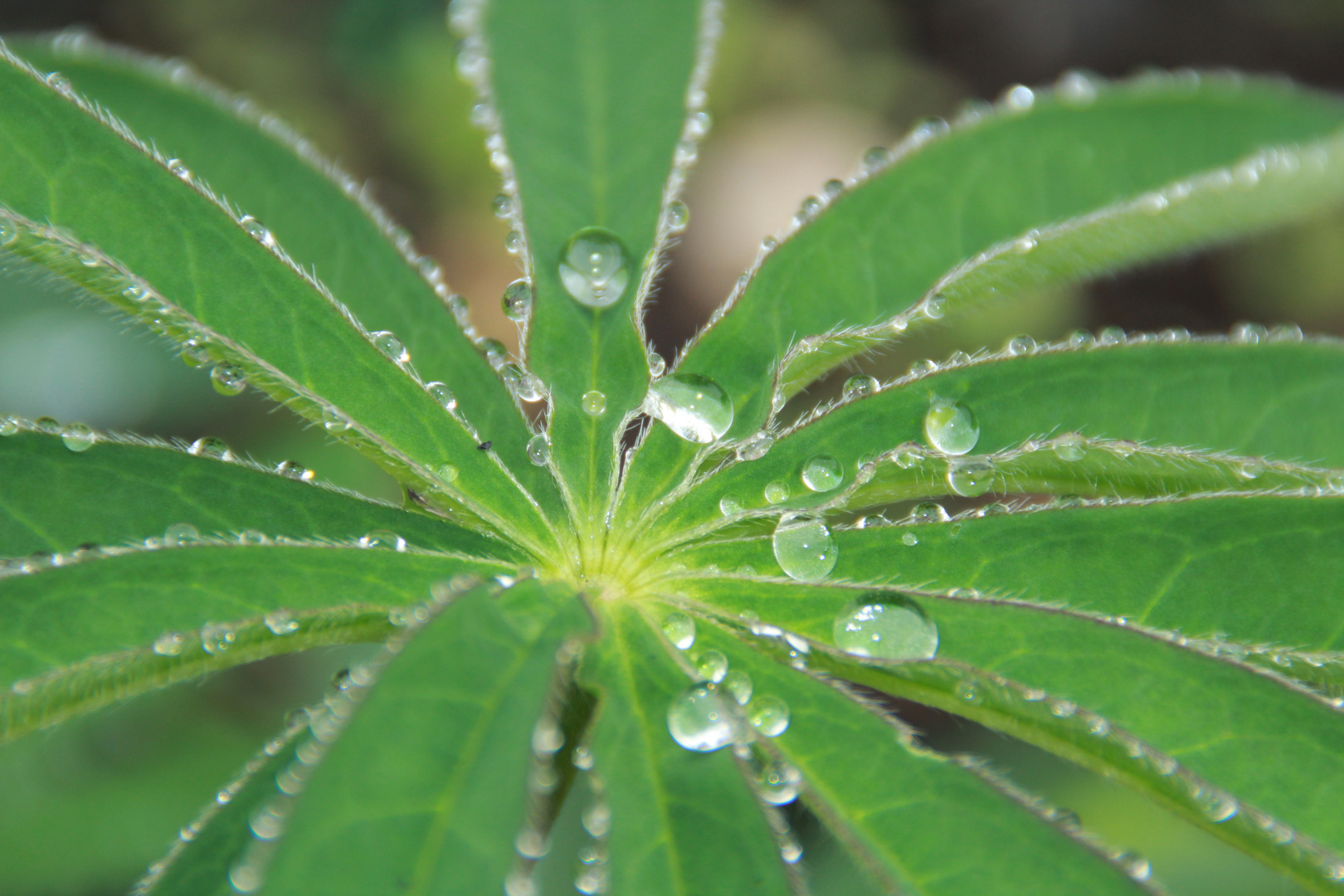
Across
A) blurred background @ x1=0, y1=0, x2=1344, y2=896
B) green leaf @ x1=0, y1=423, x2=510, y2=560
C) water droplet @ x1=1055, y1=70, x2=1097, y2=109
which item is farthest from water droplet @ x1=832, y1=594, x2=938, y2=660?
blurred background @ x1=0, y1=0, x2=1344, y2=896

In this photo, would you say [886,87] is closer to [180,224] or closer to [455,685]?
[180,224]

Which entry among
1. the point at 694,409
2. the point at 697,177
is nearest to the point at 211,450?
the point at 694,409

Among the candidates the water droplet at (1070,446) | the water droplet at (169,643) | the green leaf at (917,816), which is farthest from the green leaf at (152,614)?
the water droplet at (1070,446)

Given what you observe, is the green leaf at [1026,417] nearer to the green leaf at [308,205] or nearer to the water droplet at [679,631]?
the water droplet at [679,631]

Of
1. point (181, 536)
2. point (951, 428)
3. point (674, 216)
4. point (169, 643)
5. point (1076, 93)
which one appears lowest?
point (169, 643)

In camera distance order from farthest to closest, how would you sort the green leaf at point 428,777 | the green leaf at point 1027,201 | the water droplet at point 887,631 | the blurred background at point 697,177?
1. the blurred background at point 697,177
2. the green leaf at point 1027,201
3. the water droplet at point 887,631
4. the green leaf at point 428,777

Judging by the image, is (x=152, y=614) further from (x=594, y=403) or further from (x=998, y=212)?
(x=998, y=212)

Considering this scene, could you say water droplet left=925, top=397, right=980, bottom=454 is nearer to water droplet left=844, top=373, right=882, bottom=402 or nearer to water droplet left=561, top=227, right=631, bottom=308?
water droplet left=844, top=373, right=882, bottom=402
